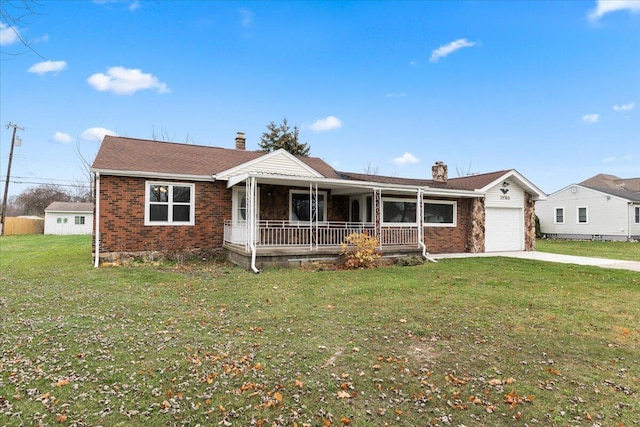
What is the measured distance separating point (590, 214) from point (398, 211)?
19.9 metres

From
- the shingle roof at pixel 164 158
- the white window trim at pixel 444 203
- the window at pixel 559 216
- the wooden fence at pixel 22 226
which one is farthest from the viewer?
the wooden fence at pixel 22 226

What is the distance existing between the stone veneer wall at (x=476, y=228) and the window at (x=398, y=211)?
3.10 m

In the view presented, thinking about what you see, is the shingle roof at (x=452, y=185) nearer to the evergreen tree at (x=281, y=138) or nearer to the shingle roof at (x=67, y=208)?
the evergreen tree at (x=281, y=138)

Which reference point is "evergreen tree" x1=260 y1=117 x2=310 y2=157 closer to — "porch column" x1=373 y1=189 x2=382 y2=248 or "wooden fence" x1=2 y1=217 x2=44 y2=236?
"porch column" x1=373 y1=189 x2=382 y2=248

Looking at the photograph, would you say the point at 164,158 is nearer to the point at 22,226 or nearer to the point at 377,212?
the point at 377,212

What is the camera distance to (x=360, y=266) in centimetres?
1193

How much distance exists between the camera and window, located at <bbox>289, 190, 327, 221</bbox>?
47.3 ft

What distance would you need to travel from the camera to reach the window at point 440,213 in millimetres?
16156

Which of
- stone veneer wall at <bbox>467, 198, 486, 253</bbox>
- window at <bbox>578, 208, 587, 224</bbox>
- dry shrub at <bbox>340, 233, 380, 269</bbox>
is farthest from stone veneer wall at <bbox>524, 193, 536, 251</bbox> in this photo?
window at <bbox>578, 208, 587, 224</bbox>

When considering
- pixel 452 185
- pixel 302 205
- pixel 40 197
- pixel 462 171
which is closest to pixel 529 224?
pixel 452 185

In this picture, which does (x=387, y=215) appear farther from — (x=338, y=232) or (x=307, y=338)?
(x=307, y=338)

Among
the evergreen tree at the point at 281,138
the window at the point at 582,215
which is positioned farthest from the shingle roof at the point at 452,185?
the evergreen tree at the point at 281,138

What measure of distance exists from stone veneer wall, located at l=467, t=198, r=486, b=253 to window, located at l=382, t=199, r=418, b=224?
3095mm

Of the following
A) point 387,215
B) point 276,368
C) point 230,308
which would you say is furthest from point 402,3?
point 276,368
